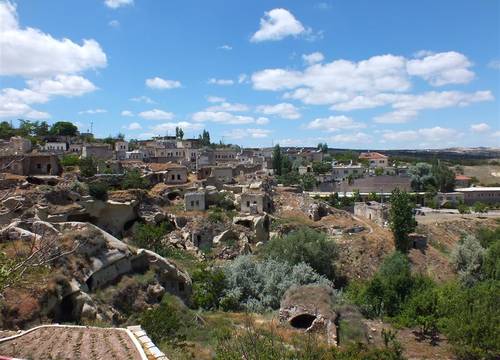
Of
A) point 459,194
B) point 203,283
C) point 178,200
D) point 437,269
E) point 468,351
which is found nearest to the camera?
point 468,351

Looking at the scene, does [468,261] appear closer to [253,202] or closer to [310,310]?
[253,202]

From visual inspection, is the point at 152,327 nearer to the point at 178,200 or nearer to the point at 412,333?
the point at 412,333

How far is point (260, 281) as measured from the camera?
2394 centimetres

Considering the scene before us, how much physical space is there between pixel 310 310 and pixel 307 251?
8209mm

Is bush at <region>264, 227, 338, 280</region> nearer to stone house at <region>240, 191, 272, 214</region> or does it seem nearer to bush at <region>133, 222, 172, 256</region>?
stone house at <region>240, 191, 272, 214</region>

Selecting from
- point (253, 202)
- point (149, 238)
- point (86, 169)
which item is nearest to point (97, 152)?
point (86, 169)

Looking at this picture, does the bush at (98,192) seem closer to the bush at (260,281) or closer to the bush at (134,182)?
Result: the bush at (134,182)

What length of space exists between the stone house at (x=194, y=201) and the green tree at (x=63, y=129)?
55623 mm

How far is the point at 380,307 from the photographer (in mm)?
22953

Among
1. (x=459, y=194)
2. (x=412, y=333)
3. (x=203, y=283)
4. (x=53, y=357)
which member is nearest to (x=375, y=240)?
(x=412, y=333)

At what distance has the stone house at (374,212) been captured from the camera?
4128 centimetres

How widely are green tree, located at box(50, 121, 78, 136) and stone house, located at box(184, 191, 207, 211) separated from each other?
55.6 metres

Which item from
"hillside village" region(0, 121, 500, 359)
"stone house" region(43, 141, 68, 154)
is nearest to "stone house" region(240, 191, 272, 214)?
"hillside village" region(0, 121, 500, 359)

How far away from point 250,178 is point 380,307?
28502mm
